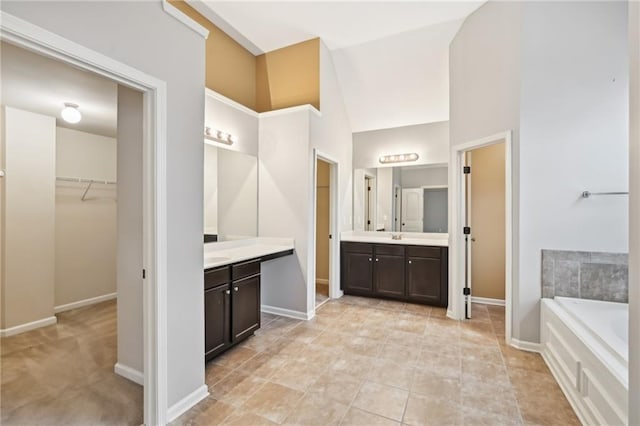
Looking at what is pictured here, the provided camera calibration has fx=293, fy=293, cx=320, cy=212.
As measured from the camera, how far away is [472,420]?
6.04 ft

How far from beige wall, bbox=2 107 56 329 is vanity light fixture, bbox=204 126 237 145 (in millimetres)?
1926

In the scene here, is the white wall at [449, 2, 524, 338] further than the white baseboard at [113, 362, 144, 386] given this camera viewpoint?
Yes

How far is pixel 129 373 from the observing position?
90.4 inches

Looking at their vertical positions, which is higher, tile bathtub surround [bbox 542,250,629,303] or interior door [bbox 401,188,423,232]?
interior door [bbox 401,188,423,232]

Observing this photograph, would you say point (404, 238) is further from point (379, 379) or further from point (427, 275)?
point (379, 379)

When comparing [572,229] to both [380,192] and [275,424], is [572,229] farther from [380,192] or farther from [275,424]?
[275,424]

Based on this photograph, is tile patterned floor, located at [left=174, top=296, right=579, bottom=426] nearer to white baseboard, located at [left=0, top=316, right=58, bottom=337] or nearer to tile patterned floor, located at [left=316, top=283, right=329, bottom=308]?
tile patterned floor, located at [left=316, top=283, right=329, bottom=308]

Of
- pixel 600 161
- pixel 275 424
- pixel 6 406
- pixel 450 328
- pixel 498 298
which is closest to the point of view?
pixel 275 424

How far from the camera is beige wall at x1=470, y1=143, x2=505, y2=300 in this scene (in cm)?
403

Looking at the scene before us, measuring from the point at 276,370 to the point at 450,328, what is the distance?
2.02 metres

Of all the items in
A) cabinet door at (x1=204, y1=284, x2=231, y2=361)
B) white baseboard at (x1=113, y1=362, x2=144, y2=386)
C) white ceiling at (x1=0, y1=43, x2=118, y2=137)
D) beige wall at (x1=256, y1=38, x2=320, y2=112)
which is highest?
beige wall at (x1=256, y1=38, x2=320, y2=112)

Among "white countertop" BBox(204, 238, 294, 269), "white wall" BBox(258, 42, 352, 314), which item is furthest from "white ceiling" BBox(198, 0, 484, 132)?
"white countertop" BBox(204, 238, 294, 269)

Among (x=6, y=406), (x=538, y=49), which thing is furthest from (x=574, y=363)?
(x=6, y=406)

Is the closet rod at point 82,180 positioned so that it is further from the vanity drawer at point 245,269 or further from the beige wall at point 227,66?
the vanity drawer at point 245,269
